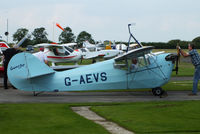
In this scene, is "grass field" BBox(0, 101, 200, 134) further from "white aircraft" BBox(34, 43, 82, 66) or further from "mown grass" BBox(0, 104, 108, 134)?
"white aircraft" BBox(34, 43, 82, 66)

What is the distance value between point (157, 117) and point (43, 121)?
314 cm

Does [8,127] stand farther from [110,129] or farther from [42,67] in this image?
[42,67]

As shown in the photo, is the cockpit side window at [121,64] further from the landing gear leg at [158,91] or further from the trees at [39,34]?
the trees at [39,34]

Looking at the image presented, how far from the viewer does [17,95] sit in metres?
15.3

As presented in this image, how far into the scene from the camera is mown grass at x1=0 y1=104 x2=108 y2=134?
8.02 m

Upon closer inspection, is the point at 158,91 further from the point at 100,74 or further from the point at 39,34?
the point at 39,34

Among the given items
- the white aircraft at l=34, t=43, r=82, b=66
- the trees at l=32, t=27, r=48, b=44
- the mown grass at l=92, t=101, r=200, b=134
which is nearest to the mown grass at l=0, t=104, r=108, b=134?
the mown grass at l=92, t=101, r=200, b=134

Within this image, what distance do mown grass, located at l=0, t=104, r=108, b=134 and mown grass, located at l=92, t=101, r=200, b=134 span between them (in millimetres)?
916

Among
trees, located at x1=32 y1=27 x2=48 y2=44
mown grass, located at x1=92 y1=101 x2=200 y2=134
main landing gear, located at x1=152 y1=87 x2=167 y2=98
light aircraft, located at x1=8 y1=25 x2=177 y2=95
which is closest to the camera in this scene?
mown grass, located at x1=92 y1=101 x2=200 y2=134

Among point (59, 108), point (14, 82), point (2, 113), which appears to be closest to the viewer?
point (2, 113)

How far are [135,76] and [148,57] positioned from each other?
1007 millimetres

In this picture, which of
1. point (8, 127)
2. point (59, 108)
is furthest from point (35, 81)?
point (8, 127)

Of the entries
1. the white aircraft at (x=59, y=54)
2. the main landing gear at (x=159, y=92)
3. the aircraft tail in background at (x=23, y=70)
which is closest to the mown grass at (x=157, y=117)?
the main landing gear at (x=159, y=92)

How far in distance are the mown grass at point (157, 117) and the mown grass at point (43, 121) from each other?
92 centimetres
